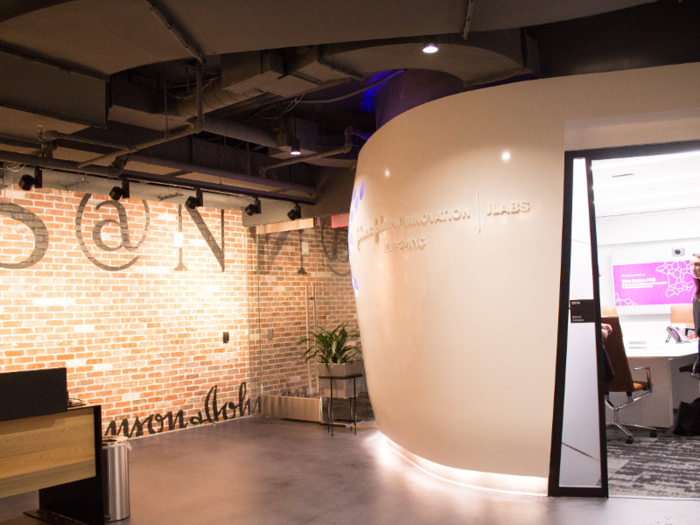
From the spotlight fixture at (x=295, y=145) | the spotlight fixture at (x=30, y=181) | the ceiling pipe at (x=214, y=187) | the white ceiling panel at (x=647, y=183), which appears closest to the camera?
the white ceiling panel at (x=647, y=183)

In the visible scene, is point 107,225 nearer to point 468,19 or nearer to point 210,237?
point 210,237

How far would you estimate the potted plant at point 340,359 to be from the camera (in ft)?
21.3

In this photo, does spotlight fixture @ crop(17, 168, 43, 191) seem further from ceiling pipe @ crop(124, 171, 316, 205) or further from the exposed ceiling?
ceiling pipe @ crop(124, 171, 316, 205)

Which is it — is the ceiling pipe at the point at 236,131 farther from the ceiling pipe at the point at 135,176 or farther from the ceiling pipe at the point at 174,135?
the ceiling pipe at the point at 135,176

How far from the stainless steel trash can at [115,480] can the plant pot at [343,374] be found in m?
2.81

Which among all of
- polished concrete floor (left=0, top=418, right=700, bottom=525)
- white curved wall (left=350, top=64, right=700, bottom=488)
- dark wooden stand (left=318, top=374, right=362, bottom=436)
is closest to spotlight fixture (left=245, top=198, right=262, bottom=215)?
dark wooden stand (left=318, top=374, right=362, bottom=436)

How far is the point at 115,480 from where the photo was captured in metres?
3.98

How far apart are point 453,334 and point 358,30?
2.16m

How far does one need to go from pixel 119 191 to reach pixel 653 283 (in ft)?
23.8

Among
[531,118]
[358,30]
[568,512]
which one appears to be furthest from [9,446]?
[531,118]

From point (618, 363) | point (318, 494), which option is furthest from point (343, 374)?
point (618, 363)

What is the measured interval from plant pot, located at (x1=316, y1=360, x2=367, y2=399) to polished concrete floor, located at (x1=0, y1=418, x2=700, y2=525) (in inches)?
22.7

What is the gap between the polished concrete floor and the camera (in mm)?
3590

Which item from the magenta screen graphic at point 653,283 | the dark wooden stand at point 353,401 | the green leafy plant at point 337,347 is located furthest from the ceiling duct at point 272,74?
the magenta screen graphic at point 653,283
